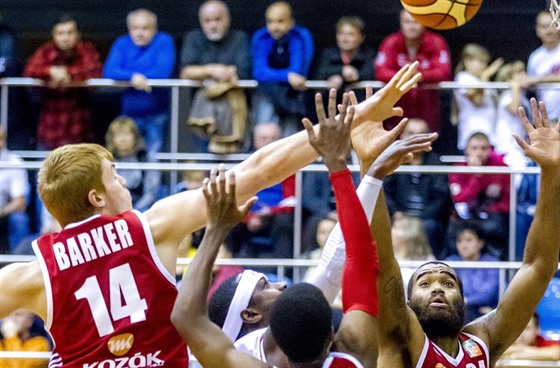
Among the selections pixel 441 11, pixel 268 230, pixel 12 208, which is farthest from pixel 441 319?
pixel 12 208

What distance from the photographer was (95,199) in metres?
4.32

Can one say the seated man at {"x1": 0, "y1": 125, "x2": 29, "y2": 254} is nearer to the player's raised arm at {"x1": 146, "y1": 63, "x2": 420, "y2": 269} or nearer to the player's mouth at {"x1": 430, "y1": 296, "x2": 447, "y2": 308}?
Answer: the player's mouth at {"x1": 430, "y1": 296, "x2": 447, "y2": 308}

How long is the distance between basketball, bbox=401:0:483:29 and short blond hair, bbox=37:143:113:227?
8.92 ft

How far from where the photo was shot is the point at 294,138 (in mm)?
4473

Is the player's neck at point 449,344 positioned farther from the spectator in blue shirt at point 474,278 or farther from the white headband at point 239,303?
the spectator in blue shirt at point 474,278

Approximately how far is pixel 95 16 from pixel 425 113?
4.46 m

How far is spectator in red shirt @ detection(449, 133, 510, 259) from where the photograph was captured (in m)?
8.73

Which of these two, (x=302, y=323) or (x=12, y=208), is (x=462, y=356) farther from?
(x=12, y=208)

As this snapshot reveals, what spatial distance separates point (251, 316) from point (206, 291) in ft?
2.39

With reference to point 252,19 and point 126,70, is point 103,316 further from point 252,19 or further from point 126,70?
point 252,19

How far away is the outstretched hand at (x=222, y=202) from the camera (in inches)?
152

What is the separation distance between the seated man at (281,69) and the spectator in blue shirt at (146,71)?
791mm

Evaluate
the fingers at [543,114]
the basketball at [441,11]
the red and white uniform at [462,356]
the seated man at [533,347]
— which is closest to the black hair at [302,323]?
the red and white uniform at [462,356]

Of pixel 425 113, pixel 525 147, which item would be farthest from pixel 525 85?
pixel 525 147
